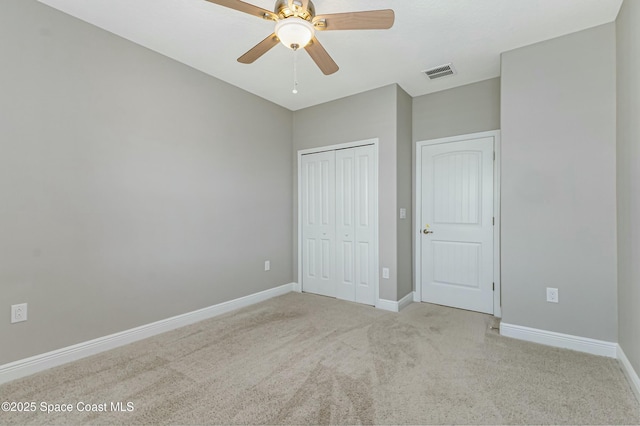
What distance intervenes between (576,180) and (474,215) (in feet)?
3.55

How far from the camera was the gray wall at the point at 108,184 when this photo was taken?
6.93 feet

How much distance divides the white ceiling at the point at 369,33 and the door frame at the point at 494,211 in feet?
2.08

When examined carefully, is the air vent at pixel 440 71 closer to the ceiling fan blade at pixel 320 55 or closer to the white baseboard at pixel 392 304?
the ceiling fan blade at pixel 320 55

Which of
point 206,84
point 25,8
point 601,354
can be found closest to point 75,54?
point 25,8

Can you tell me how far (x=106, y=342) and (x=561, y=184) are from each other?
399cm

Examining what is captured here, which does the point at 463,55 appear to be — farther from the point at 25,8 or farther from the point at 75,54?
the point at 25,8

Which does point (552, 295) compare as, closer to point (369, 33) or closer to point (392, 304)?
point (392, 304)

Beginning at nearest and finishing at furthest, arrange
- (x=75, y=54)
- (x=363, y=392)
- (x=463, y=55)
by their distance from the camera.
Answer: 1. (x=363, y=392)
2. (x=75, y=54)
3. (x=463, y=55)

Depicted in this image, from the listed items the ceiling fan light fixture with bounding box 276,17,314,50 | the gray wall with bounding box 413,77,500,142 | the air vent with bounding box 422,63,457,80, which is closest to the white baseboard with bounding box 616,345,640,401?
the gray wall with bounding box 413,77,500,142

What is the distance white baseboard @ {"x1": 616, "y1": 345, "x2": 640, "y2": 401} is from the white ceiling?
2.53 m

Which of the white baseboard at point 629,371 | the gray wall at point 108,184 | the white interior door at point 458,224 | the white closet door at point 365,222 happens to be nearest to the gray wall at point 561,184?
the white baseboard at point 629,371

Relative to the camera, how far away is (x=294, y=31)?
1.77m

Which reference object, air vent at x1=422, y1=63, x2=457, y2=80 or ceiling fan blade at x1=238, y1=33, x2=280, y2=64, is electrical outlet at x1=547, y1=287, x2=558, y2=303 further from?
ceiling fan blade at x1=238, y1=33, x2=280, y2=64

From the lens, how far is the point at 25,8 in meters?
2.13
